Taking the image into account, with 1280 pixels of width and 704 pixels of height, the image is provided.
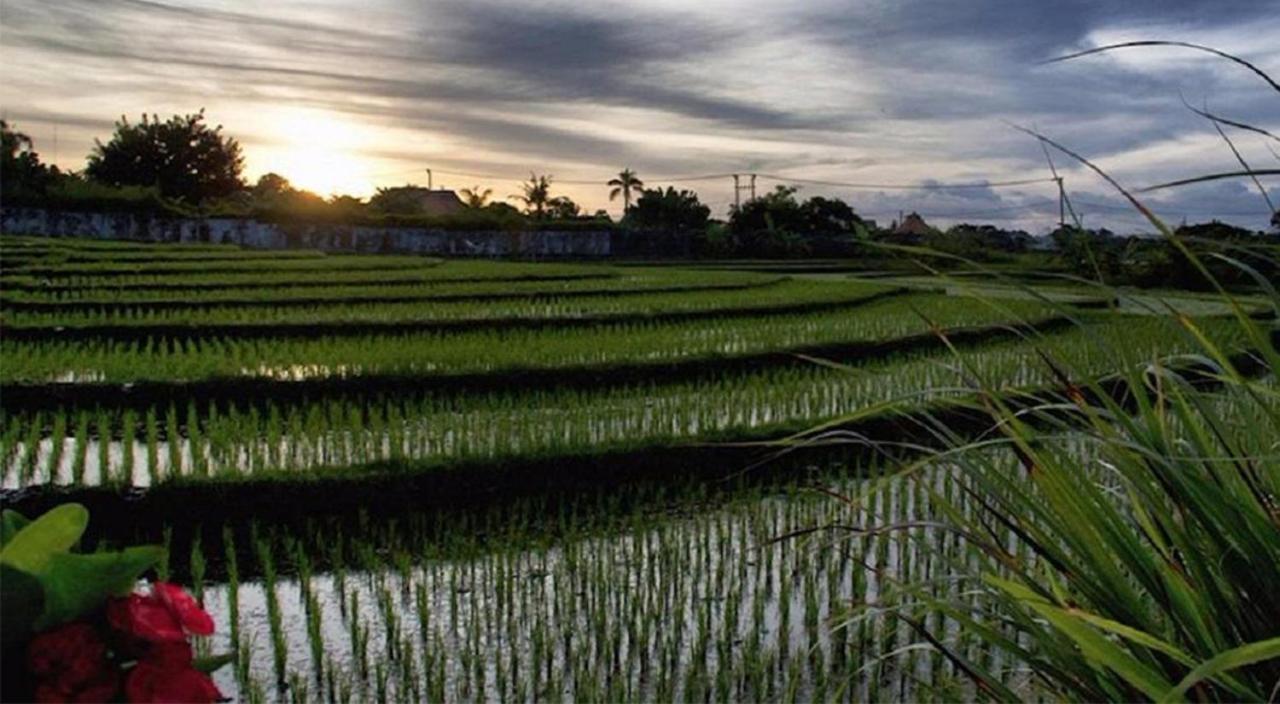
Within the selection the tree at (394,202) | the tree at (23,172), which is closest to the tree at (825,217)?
the tree at (394,202)

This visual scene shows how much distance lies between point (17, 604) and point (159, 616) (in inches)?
6.9

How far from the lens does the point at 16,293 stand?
52.5ft

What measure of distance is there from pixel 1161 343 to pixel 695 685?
37.1 feet

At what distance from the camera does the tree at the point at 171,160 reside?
2103 inches

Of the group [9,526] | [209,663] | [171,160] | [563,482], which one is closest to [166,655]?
[209,663]

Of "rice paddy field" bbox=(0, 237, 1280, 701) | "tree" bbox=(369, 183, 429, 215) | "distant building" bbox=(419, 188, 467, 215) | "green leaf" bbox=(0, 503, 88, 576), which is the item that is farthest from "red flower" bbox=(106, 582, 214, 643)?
"distant building" bbox=(419, 188, 467, 215)

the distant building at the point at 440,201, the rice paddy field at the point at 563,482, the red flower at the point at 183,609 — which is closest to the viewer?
the red flower at the point at 183,609

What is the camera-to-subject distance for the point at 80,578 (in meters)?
1.66

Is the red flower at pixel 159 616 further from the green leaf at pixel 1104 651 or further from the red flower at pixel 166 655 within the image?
the green leaf at pixel 1104 651

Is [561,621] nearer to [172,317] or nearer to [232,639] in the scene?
[232,639]

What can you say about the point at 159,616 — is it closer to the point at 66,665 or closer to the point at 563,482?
the point at 66,665

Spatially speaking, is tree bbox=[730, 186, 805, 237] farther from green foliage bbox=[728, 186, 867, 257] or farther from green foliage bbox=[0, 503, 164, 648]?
green foliage bbox=[0, 503, 164, 648]

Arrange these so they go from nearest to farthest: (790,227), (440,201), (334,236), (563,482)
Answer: (563,482) < (334,236) < (790,227) < (440,201)

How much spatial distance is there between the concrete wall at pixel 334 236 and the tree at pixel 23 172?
1086mm
